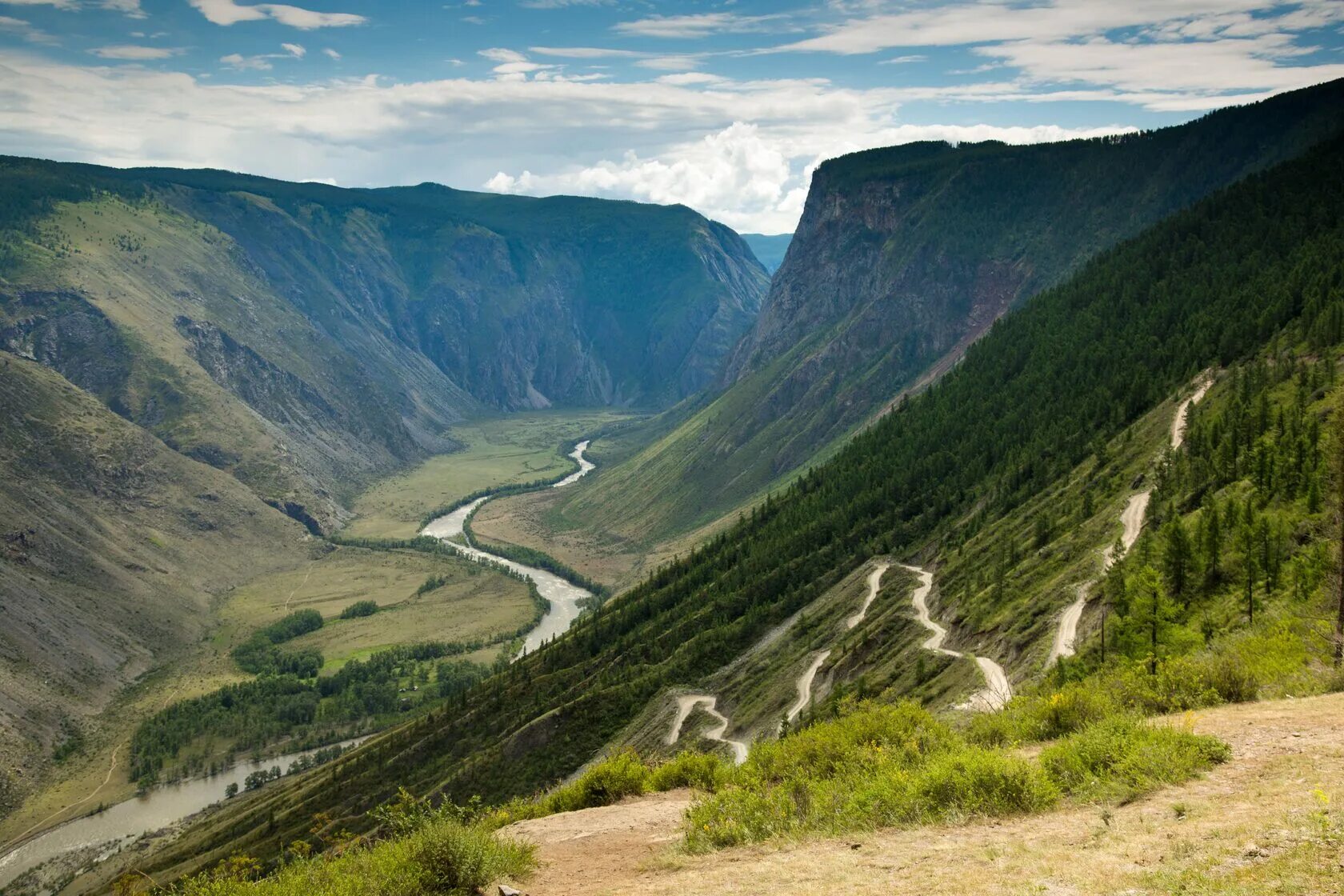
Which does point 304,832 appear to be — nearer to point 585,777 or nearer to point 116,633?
point 585,777

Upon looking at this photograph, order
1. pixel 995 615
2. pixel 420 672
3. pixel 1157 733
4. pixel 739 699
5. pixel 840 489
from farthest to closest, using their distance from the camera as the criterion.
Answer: pixel 420 672 → pixel 840 489 → pixel 739 699 → pixel 995 615 → pixel 1157 733

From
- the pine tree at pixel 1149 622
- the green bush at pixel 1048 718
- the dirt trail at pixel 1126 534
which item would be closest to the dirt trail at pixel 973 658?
the dirt trail at pixel 1126 534

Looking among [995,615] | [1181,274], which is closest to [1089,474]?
[995,615]

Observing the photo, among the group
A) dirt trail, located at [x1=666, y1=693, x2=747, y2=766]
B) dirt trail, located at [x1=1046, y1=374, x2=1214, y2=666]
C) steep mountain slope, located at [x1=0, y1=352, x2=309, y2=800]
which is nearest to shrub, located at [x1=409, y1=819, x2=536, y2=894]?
dirt trail, located at [x1=1046, y1=374, x2=1214, y2=666]

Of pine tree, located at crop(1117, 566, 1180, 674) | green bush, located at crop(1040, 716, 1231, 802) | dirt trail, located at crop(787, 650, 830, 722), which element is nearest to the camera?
green bush, located at crop(1040, 716, 1231, 802)

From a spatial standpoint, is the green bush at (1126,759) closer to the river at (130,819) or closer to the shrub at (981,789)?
the shrub at (981,789)

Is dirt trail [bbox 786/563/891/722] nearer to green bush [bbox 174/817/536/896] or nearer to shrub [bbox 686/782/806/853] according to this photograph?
shrub [bbox 686/782/806/853]

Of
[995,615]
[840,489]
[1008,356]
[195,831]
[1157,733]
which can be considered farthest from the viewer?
[1008,356]

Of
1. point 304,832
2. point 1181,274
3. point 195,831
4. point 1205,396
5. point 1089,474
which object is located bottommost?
point 195,831
